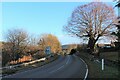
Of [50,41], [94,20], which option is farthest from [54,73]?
[50,41]

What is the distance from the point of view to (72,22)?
70.2 metres

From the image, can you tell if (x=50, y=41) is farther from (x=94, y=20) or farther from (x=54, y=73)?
(x=54, y=73)

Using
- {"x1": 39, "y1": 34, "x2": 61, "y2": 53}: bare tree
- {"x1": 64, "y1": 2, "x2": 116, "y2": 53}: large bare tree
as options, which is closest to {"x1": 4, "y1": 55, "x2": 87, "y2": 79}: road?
{"x1": 64, "y1": 2, "x2": 116, "y2": 53}: large bare tree

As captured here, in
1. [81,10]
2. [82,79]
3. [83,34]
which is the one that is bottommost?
[82,79]

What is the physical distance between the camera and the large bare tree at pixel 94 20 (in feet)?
218

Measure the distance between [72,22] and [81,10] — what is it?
152 inches

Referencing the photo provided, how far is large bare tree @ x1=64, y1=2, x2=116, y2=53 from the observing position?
66.4 metres

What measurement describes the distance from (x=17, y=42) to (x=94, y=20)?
24048mm

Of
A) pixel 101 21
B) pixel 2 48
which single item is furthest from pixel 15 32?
pixel 101 21

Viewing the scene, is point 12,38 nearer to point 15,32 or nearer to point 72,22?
point 15,32

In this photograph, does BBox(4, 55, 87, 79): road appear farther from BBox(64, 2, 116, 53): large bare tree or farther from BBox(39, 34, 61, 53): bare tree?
BBox(39, 34, 61, 53): bare tree

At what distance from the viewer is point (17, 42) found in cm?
7838

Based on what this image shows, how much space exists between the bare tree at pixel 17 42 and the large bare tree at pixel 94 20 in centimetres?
1711

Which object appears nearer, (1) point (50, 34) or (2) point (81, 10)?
(2) point (81, 10)
